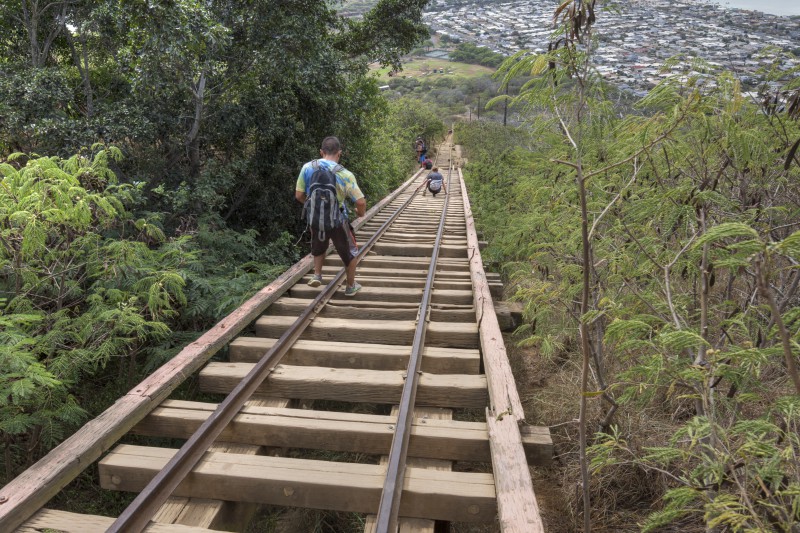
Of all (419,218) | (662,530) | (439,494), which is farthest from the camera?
(419,218)

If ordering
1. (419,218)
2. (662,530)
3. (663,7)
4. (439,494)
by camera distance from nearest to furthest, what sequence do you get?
(439,494) < (662,530) < (419,218) < (663,7)

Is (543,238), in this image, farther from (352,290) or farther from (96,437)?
(96,437)

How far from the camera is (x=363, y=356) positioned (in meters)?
4.50

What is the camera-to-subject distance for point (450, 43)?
19912 cm

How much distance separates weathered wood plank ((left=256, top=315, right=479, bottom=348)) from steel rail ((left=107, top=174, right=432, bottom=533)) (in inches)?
7.4

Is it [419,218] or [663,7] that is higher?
[663,7]

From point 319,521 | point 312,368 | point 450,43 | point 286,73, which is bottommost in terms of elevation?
point 319,521

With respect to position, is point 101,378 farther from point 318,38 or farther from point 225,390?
point 318,38

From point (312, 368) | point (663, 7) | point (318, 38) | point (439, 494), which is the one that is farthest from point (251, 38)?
point (663, 7)

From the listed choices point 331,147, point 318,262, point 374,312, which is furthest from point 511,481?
point 318,262

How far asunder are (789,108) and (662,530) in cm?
281

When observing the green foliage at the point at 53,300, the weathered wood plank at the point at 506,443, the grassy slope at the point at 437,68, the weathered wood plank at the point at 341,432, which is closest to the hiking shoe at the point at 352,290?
the weathered wood plank at the point at 506,443

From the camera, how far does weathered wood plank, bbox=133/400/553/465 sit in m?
3.19

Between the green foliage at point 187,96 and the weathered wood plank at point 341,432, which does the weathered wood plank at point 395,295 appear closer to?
the green foliage at point 187,96
